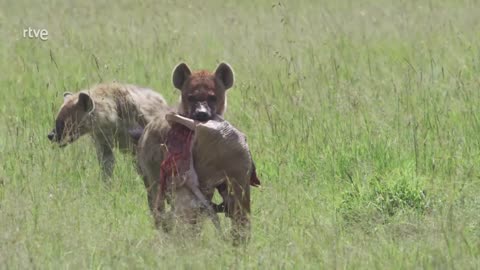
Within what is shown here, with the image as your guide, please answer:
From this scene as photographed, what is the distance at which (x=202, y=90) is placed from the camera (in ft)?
20.7

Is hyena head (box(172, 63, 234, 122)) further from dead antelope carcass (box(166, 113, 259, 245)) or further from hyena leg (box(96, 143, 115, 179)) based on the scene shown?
hyena leg (box(96, 143, 115, 179))

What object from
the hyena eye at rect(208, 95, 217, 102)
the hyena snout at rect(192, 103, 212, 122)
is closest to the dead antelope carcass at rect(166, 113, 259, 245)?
the hyena snout at rect(192, 103, 212, 122)

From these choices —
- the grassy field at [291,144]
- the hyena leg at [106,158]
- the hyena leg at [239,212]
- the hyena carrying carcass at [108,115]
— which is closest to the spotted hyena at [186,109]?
the hyena leg at [239,212]

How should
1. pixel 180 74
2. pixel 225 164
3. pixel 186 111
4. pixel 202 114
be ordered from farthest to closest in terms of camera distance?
1. pixel 180 74
2. pixel 186 111
3. pixel 202 114
4. pixel 225 164

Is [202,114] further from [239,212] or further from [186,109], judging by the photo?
[239,212]

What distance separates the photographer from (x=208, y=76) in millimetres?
6441

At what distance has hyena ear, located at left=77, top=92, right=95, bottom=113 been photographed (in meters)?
8.31

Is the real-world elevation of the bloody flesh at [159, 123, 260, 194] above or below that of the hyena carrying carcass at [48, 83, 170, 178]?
above

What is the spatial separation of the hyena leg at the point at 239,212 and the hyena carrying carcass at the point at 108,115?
8.43ft

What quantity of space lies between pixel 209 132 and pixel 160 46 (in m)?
6.07

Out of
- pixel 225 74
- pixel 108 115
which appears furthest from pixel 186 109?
pixel 108 115

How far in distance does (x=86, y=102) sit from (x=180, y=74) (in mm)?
2055

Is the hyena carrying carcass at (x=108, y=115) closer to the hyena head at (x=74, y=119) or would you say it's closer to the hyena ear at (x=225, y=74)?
the hyena head at (x=74, y=119)

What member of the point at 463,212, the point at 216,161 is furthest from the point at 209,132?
the point at 463,212
